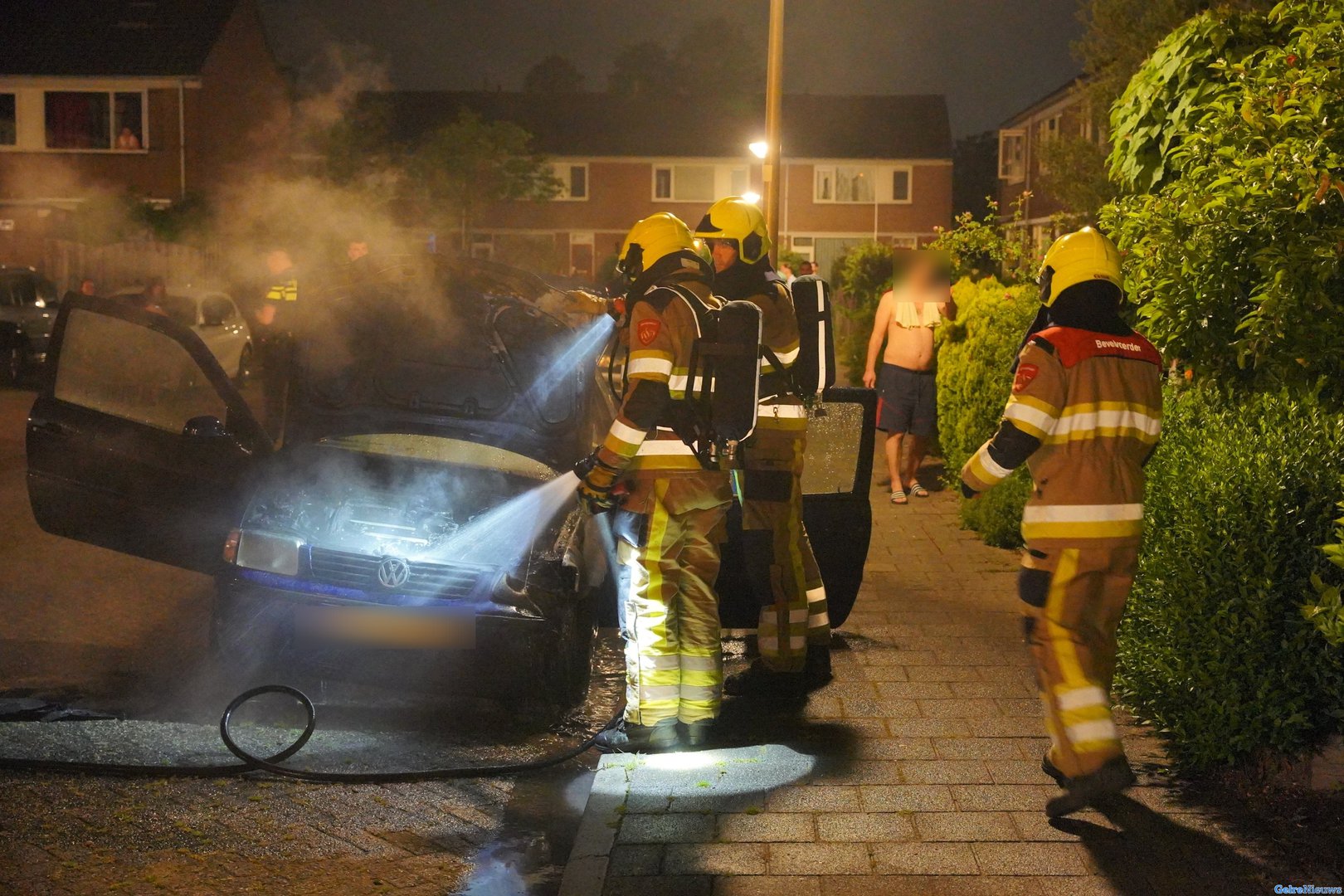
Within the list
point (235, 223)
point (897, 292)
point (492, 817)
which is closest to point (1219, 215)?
point (492, 817)

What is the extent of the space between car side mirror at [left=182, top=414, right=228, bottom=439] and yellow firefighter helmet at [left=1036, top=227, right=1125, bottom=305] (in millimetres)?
3558

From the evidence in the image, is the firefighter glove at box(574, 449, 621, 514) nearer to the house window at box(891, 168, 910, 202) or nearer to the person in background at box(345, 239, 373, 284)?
the person in background at box(345, 239, 373, 284)

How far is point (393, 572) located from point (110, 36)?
3691 cm

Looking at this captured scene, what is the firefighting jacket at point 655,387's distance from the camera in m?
4.95

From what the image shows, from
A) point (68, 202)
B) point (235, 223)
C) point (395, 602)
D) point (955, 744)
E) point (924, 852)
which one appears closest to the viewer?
point (924, 852)

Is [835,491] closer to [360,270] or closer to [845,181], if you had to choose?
[360,270]

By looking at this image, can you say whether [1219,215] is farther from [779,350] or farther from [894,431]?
[894,431]

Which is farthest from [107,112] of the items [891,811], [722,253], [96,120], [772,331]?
[891,811]

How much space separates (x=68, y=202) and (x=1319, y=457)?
3753cm

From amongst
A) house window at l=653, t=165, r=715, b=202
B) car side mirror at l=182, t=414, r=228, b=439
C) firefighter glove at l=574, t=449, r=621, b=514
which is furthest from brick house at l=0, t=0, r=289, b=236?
firefighter glove at l=574, t=449, r=621, b=514

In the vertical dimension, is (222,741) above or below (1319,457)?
below

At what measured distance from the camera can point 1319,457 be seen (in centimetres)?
420

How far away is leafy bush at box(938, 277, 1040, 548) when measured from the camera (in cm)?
879

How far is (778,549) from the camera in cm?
573
